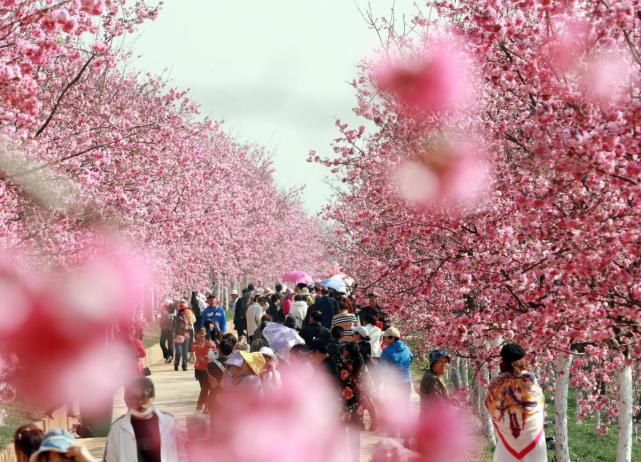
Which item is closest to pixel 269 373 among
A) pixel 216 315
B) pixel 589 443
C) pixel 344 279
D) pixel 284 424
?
pixel 284 424

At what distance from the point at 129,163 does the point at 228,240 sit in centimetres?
2539

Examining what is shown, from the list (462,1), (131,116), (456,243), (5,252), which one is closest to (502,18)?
(462,1)

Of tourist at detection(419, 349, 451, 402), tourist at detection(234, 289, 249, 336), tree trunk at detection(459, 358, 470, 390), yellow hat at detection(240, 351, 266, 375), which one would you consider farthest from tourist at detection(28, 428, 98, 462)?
tourist at detection(234, 289, 249, 336)

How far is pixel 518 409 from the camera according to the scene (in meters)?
8.86

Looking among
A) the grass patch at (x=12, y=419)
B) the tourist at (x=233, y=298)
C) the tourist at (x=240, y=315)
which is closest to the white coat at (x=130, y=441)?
the grass patch at (x=12, y=419)

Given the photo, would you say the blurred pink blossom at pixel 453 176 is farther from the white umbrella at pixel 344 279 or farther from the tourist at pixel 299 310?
the white umbrella at pixel 344 279

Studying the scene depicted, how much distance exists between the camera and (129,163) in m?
19.3

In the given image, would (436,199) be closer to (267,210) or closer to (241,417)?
(241,417)

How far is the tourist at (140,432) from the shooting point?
7.23m

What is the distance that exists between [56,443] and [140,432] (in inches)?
58.5

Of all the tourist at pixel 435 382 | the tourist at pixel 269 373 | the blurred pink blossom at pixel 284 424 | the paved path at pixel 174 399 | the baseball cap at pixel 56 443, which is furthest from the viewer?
the paved path at pixel 174 399

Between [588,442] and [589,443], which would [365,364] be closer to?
[589,443]

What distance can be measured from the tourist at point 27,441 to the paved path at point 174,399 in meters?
7.05

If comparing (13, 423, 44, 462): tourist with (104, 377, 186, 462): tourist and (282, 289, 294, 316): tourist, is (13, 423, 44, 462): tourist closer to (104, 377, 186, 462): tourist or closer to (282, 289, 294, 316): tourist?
(104, 377, 186, 462): tourist
